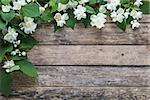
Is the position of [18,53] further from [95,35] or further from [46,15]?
[95,35]

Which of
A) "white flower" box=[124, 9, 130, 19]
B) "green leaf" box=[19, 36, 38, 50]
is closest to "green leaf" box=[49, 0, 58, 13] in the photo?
"green leaf" box=[19, 36, 38, 50]

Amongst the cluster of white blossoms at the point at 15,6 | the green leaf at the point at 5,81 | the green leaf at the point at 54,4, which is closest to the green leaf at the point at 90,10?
the green leaf at the point at 54,4

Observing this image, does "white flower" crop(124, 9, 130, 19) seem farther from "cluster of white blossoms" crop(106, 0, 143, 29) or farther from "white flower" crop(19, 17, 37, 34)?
"white flower" crop(19, 17, 37, 34)

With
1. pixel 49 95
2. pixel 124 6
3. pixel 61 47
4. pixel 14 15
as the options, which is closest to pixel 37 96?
pixel 49 95

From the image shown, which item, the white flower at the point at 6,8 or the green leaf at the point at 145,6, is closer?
the white flower at the point at 6,8

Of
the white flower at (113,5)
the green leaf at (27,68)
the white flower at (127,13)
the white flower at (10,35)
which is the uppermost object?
the white flower at (113,5)

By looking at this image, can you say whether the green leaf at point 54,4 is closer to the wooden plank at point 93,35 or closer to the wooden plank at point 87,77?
the wooden plank at point 93,35
